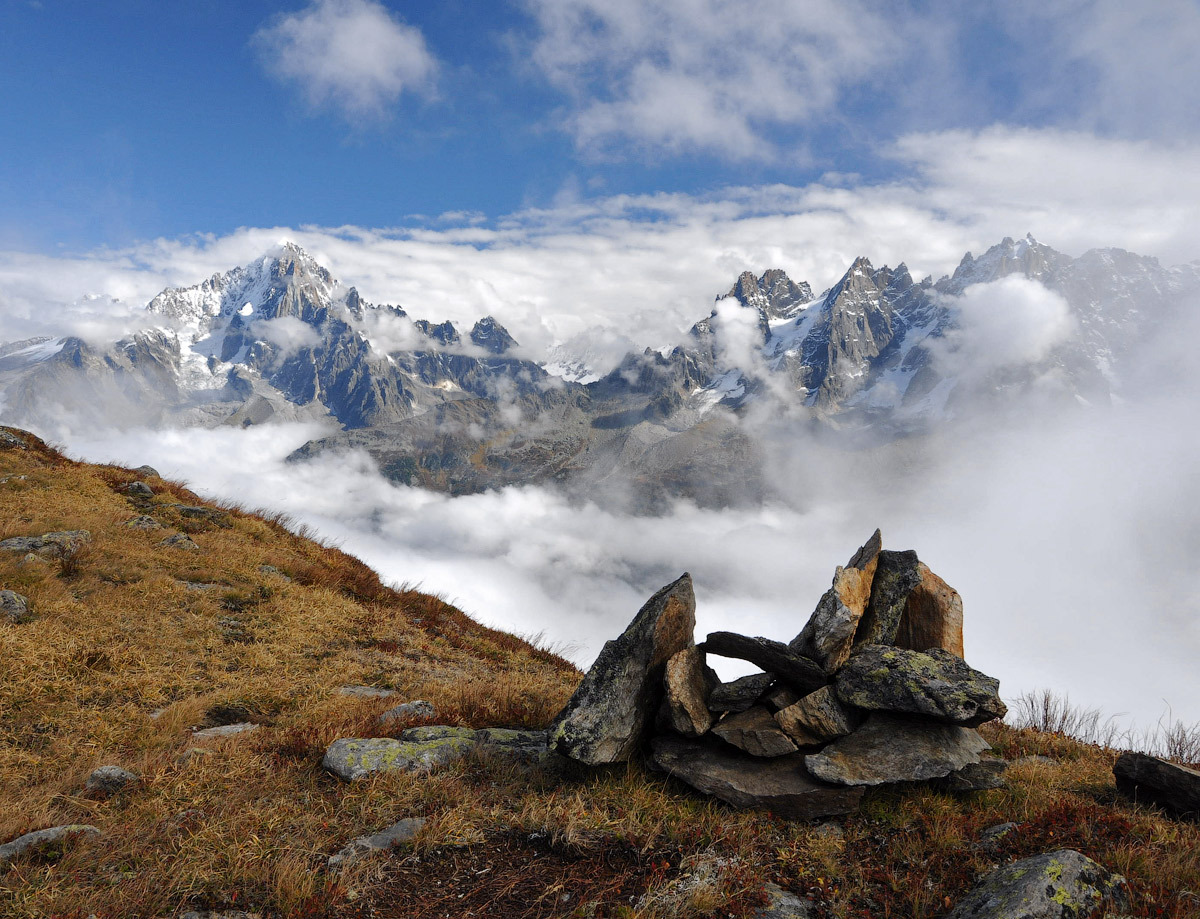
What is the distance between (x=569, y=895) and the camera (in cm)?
650

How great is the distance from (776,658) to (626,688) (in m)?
2.37

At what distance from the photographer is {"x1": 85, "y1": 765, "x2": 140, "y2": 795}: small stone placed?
802 cm

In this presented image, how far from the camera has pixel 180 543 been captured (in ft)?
60.4

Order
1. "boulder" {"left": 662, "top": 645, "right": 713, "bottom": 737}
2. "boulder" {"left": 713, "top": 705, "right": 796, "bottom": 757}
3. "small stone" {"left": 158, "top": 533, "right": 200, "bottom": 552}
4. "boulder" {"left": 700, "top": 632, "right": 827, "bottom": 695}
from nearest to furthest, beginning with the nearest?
"boulder" {"left": 713, "top": 705, "right": 796, "bottom": 757}
"boulder" {"left": 662, "top": 645, "right": 713, "bottom": 737}
"boulder" {"left": 700, "top": 632, "right": 827, "bottom": 695}
"small stone" {"left": 158, "top": 533, "right": 200, "bottom": 552}

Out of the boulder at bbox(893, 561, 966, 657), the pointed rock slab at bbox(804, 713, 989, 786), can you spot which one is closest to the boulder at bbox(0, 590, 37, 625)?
the pointed rock slab at bbox(804, 713, 989, 786)

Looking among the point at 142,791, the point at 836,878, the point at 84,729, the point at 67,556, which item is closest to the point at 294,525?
the point at 67,556

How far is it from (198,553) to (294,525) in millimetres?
8401

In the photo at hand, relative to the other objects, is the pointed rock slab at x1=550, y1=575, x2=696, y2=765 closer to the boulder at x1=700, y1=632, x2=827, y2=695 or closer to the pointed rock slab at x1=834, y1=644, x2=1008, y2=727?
the boulder at x1=700, y1=632, x2=827, y2=695

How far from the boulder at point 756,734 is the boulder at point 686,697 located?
0.93ft

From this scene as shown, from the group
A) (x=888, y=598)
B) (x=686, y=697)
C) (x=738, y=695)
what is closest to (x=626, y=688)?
(x=686, y=697)

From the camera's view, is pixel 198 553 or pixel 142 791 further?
pixel 198 553

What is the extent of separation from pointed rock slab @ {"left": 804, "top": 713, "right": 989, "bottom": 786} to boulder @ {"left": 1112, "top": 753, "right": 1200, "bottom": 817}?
7.15 ft

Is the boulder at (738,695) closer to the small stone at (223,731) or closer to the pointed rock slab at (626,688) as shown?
the pointed rock slab at (626,688)

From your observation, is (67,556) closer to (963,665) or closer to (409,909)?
(409,909)
